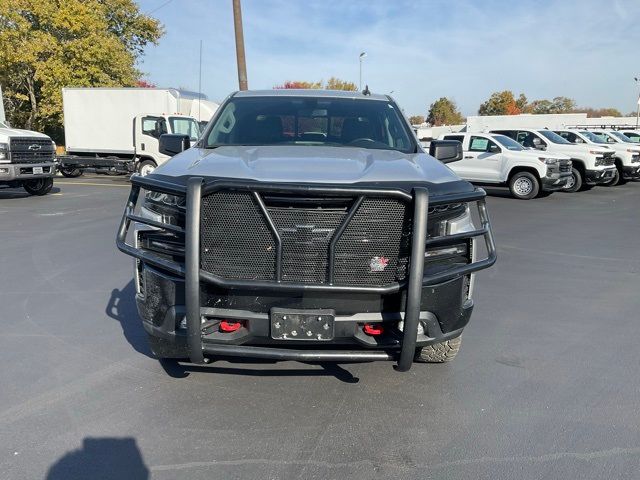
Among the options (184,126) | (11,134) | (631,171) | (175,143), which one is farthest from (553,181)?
(11,134)

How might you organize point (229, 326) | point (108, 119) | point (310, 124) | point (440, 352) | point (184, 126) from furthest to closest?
point (108, 119)
point (184, 126)
point (310, 124)
point (440, 352)
point (229, 326)

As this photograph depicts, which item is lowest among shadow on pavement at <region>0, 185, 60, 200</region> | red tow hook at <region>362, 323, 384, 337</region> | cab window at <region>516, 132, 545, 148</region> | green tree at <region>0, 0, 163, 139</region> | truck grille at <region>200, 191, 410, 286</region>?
shadow on pavement at <region>0, 185, 60, 200</region>

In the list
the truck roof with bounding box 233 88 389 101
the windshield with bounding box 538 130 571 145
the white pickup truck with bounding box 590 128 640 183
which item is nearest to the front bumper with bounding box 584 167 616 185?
the windshield with bounding box 538 130 571 145

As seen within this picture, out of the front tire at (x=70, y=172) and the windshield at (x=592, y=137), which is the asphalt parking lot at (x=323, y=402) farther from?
the front tire at (x=70, y=172)

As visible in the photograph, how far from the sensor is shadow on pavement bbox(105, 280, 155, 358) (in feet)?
13.7

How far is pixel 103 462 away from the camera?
273 centimetres

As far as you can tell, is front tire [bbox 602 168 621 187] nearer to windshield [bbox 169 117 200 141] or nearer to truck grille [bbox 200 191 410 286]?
windshield [bbox 169 117 200 141]

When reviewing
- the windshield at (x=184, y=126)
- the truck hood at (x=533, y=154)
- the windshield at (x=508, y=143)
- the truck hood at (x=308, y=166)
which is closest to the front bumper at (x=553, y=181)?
the truck hood at (x=533, y=154)

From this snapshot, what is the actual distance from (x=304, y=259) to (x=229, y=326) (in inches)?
22.4

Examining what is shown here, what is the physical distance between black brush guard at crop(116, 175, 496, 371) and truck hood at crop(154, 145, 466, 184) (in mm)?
157

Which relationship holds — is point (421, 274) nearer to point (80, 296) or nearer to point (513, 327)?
point (513, 327)

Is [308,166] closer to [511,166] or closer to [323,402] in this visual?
[323,402]

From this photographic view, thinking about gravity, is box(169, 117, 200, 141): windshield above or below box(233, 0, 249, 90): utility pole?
below

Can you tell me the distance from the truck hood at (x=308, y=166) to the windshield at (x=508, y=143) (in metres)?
12.2
